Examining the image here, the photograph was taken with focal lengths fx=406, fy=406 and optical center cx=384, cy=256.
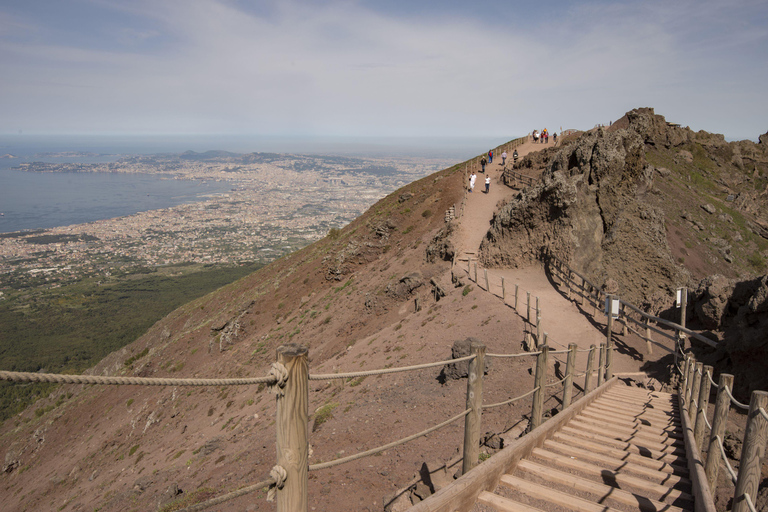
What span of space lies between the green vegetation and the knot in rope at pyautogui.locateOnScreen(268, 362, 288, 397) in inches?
1267

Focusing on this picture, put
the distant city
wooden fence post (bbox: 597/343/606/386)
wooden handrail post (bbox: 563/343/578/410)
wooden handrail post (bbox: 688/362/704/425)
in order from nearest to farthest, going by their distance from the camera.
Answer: wooden handrail post (bbox: 688/362/704/425) → wooden handrail post (bbox: 563/343/578/410) → wooden fence post (bbox: 597/343/606/386) → the distant city

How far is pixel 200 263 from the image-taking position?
107875 millimetres

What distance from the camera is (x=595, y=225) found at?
708 inches

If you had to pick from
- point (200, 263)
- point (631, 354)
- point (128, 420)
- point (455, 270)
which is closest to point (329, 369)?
point (455, 270)

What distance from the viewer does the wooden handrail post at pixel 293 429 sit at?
87.9 inches

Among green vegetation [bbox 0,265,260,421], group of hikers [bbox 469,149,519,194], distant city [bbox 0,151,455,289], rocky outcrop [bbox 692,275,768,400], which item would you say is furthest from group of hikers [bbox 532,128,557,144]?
distant city [bbox 0,151,455,289]

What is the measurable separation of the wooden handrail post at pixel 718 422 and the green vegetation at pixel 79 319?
3273cm

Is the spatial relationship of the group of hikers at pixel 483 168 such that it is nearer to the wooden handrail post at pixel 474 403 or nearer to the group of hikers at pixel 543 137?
the group of hikers at pixel 543 137

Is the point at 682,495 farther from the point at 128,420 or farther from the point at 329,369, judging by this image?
the point at 128,420

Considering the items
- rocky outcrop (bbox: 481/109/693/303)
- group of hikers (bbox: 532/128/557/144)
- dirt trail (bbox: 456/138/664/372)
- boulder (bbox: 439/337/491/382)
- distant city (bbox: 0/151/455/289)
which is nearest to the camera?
boulder (bbox: 439/337/491/382)

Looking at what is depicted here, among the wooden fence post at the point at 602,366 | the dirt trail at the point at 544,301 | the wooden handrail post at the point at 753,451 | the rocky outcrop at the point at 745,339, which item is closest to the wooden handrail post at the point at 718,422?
the wooden handrail post at the point at 753,451

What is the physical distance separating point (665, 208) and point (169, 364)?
108 feet

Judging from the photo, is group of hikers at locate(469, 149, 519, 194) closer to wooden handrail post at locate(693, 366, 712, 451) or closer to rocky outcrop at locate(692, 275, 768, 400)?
rocky outcrop at locate(692, 275, 768, 400)

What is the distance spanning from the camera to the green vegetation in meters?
49.0
